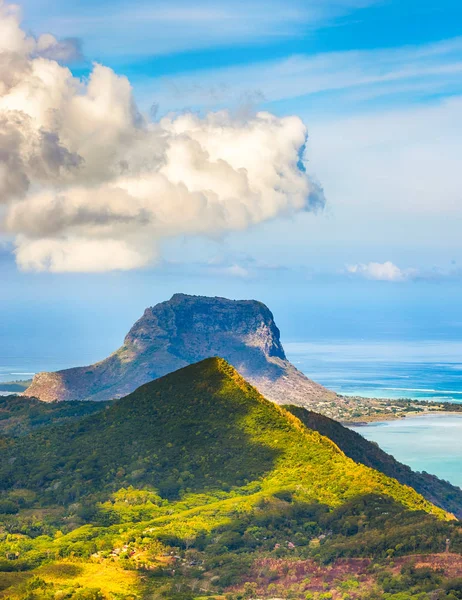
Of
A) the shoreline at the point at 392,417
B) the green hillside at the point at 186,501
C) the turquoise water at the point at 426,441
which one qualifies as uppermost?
the shoreline at the point at 392,417

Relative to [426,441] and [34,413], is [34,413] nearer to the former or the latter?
[34,413]

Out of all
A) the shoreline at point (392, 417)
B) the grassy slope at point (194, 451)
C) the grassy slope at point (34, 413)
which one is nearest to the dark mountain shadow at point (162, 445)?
the grassy slope at point (194, 451)

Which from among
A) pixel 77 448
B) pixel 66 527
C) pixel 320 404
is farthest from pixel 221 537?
pixel 320 404

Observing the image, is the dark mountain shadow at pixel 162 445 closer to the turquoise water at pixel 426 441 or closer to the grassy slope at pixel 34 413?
the grassy slope at pixel 34 413

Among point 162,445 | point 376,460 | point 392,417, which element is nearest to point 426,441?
point 392,417

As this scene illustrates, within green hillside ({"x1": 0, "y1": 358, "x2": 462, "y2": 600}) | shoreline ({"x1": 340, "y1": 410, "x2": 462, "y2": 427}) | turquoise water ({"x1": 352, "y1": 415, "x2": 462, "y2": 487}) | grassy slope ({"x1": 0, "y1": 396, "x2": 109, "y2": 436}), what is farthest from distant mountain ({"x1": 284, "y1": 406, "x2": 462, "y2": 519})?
shoreline ({"x1": 340, "y1": 410, "x2": 462, "y2": 427})

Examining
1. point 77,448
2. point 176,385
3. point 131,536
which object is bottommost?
point 131,536

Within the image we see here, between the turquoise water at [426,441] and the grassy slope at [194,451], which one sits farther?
the turquoise water at [426,441]

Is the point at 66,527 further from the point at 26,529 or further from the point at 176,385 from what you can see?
the point at 176,385
